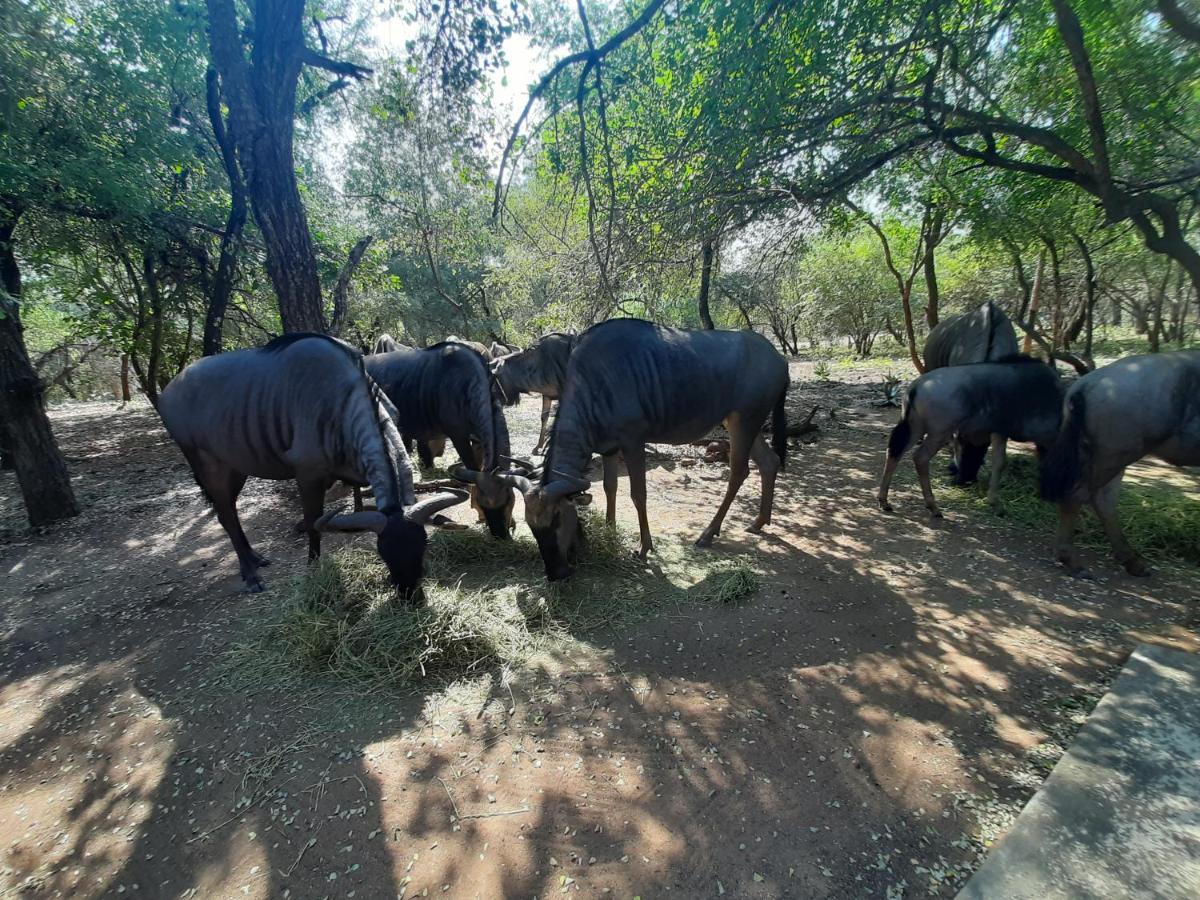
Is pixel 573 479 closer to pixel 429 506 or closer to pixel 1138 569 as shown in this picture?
pixel 429 506

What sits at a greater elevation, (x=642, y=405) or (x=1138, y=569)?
(x=642, y=405)

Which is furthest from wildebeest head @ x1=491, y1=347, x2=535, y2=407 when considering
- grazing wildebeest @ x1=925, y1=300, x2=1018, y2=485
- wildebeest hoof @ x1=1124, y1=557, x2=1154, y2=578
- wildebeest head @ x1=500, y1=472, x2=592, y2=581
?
wildebeest hoof @ x1=1124, y1=557, x2=1154, y2=578

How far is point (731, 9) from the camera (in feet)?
13.1

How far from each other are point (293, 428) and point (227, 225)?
4.93 meters

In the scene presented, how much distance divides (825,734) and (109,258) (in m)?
11.5

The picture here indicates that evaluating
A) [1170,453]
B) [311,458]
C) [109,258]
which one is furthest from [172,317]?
[1170,453]

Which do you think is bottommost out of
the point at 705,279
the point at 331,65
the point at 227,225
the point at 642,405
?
the point at 642,405

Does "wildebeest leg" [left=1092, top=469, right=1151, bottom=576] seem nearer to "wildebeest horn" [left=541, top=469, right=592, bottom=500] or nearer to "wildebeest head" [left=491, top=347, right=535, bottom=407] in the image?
"wildebeest horn" [left=541, top=469, right=592, bottom=500]

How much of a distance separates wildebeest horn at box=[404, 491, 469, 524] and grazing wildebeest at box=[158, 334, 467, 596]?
0.04 feet

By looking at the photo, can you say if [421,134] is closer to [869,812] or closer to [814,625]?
[814,625]

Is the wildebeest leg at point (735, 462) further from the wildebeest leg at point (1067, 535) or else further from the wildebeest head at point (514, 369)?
the wildebeest head at point (514, 369)

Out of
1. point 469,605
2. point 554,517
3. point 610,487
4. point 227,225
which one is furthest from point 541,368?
point 469,605

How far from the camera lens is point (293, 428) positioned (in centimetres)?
444

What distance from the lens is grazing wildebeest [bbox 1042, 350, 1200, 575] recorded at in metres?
4.05
